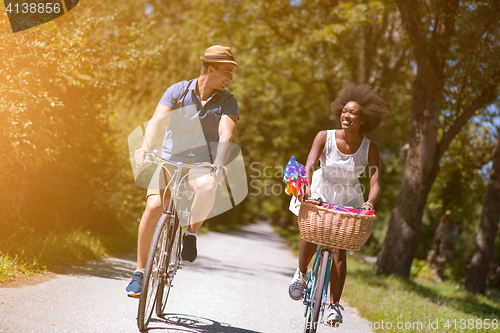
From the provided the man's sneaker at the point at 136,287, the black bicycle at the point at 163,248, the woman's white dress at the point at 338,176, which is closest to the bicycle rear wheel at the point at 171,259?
the black bicycle at the point at 163,248

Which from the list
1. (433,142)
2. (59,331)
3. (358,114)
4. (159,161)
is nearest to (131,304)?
(59,331)

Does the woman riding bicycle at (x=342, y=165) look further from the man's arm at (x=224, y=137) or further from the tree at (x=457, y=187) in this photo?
the tree at (x=457, y=187)

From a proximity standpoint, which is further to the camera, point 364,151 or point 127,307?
point 127,307

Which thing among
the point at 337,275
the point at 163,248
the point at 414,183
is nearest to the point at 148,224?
the point at 163,248

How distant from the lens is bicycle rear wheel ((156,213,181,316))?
413 centimetres

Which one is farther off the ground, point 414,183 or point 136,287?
point 414,183

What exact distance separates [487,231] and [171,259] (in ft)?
40.8

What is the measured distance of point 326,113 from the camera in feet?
67.8

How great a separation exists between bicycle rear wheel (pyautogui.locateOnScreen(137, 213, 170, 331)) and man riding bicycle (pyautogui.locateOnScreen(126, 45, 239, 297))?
0.63 ft

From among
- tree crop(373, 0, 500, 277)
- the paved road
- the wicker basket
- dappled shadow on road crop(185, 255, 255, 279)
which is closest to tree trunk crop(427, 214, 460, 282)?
tree crop(373, 0, 500, 277)

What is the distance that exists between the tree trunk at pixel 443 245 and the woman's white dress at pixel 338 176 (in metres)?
16.5

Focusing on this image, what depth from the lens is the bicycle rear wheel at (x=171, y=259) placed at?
4125 millimetres

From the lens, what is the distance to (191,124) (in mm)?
4281

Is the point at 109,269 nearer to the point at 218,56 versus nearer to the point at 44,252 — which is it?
the point at 44,252
